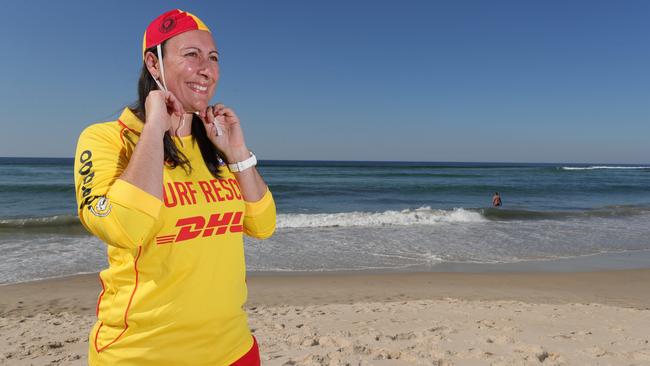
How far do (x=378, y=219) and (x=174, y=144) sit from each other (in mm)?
15876

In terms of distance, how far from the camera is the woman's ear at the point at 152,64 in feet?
4.72

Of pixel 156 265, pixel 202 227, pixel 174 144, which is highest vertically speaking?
pixel 174 144

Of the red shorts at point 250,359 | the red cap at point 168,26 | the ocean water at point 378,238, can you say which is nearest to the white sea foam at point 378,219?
the ocean water at point 378,238

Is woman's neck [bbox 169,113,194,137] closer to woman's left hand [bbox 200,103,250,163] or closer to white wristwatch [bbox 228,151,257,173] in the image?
woman's left hand [bbox 200,103,250,163]

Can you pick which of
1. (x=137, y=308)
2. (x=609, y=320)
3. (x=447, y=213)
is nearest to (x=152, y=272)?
(x=137, y=308)

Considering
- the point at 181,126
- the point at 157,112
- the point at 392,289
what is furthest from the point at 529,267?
the point at 157,112

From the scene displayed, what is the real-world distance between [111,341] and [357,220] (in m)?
15.6

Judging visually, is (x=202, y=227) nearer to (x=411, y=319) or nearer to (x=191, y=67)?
(x=191, y=67)

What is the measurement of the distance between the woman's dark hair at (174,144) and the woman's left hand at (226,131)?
0.08 feet

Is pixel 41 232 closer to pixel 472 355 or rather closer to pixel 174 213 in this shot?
pixel 472 355

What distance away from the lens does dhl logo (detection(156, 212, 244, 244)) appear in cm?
131

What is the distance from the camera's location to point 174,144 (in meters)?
1.48

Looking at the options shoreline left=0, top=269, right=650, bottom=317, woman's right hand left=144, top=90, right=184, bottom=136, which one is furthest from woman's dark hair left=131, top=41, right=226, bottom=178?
shoreline left=0, top=269, right=650, bottom=317

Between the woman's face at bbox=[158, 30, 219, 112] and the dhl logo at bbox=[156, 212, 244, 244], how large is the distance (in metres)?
0.40
